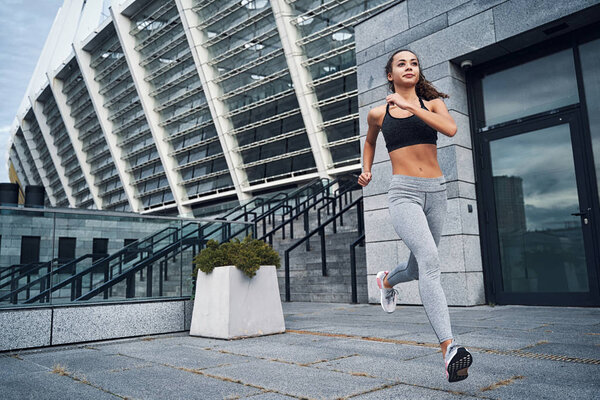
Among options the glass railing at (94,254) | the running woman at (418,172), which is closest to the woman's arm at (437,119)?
the running woman at (418,172)

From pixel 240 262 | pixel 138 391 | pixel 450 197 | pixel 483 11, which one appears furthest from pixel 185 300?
pixel 483 11

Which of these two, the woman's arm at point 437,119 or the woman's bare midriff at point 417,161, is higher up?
the woman's arm at point 437,119

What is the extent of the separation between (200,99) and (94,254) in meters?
28.1

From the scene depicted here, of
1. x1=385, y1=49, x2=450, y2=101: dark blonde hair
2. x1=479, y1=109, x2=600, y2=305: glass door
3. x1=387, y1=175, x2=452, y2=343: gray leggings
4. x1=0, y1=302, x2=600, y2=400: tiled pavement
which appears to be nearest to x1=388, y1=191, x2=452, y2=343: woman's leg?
x1=387, y1=175, x2=452, y2=343: gray leggings

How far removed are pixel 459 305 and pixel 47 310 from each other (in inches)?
220

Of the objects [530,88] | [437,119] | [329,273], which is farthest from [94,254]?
[530,88]

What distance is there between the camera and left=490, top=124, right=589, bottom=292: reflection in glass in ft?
23.1

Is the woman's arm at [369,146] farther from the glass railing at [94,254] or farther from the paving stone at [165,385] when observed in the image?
the glass railing at [94,254]

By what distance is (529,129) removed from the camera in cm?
755

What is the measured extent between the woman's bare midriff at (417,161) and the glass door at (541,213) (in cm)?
492

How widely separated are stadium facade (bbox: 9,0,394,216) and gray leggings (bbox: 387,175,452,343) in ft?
62.0

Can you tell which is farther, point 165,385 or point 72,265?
point 72,265

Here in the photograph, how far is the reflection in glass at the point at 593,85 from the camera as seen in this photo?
6.91 metres

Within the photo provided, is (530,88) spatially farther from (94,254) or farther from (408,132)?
(94,254)
